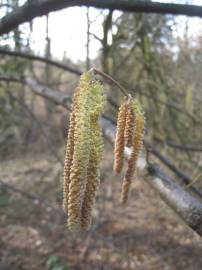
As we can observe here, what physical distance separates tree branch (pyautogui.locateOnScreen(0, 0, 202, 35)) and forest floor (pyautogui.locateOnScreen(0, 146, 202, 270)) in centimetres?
325

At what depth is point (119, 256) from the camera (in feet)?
19.0

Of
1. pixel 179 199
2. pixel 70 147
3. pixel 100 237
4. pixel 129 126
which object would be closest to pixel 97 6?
pixel 129 126

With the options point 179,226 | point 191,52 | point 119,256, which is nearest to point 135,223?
point 179,226

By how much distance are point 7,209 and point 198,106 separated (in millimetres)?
3317

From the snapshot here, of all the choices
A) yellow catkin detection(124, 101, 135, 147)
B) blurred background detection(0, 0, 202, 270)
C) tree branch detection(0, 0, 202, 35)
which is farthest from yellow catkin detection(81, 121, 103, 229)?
blurred background detection(0, 0, 202, 270)

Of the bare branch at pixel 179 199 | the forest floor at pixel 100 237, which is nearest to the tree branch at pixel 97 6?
the bare branch at pixel 179 199

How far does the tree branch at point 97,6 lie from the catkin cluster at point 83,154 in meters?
0.34

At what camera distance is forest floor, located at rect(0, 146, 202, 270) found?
5551mm

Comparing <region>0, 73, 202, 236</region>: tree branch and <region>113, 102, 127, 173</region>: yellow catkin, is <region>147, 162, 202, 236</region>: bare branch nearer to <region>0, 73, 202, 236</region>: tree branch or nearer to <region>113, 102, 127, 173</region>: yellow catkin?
<region>0, 73, 202, 236</region>: tree branch

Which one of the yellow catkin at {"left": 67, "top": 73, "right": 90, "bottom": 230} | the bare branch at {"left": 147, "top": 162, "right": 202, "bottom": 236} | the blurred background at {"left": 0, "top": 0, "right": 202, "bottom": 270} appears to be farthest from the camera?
the blurred background at {"left": 0, "top": 0, "right": 202, "bottom": 270}

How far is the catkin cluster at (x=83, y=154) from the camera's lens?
0.98 metres

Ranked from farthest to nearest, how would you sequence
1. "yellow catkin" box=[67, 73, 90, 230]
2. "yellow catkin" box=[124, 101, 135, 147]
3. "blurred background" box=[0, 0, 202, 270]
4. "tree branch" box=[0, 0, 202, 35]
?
"blurred background" box=[0, 0, 202, 270] < "tree branch" box=[0, 0, 202, 35] < "yellow catkin" box=[124, 101, 135, 147] < "yellow catkin" box=[67, 73, 90, 230]

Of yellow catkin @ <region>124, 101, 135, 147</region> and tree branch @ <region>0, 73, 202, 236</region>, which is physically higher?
yellow catkin @ <region>124, 101, 135, 147</region>

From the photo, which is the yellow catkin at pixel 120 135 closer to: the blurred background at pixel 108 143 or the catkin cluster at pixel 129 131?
the catkin cluster at pixel 129 131
